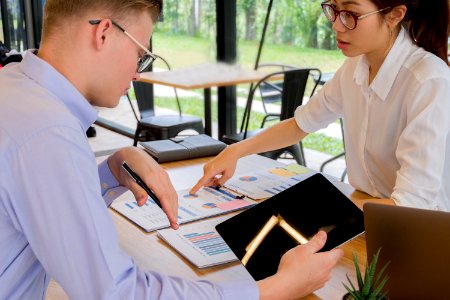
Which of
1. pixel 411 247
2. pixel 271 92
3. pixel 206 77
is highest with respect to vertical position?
pixel 411 247

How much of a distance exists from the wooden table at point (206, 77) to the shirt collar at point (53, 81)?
9.86 ft

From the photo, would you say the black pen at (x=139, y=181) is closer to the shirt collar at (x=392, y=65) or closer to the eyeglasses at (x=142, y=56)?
the eyeglasses at (x=142, y=56)

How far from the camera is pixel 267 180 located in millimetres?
1883

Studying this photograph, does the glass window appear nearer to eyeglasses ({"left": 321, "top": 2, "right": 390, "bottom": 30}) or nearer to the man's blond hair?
eyeglasses ({"left": 321, "top": 2, "right": 390, "bottom": 30})

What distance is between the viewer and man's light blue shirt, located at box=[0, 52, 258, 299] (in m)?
0.88

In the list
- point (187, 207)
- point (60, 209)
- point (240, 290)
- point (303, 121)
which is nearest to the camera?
point (60, 209)

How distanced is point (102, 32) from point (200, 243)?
0.61 meters

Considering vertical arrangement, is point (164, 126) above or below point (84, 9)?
below

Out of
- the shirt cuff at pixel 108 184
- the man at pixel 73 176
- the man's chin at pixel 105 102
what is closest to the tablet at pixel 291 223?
the man at pixel 73 176

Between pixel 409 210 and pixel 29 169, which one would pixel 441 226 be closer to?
pixel 409 210

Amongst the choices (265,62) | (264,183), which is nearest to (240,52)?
(265,62)

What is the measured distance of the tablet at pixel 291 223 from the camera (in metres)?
1.29

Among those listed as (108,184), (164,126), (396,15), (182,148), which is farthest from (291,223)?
(164,126)

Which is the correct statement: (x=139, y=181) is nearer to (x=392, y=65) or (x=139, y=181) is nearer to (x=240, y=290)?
(x=240, y=290)
